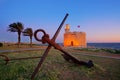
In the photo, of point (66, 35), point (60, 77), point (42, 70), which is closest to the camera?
point (60, 77)

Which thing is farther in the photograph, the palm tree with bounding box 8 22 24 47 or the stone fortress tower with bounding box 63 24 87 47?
the stone fortress tower with bounding box 63 24 87 47

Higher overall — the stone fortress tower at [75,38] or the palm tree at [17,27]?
the palm tree at [17,27]

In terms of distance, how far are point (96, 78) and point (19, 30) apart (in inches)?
1225

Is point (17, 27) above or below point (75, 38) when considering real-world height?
above

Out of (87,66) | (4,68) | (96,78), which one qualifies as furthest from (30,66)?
Answer: (96,78)

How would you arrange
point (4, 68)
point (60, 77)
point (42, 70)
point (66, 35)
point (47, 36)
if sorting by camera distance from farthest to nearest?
point (66, 35)
point (4, 68)
point (42, 70)
point (60, 77)
point (47, 36)

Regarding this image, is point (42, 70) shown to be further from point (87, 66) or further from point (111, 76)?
point (111, 76)

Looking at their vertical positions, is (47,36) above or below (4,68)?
above

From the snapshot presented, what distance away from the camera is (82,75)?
19.5 feet

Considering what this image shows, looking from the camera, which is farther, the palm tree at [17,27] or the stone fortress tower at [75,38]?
the stone fortress tower at [75,38]

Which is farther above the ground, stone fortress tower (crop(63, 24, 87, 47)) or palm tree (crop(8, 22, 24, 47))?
palm tree (crop(8, 22, 24, 47))

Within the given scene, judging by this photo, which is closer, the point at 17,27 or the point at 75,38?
the point at 17,27

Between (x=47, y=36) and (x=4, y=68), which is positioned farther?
(x=4, y=68)

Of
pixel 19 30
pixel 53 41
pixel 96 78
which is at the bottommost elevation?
pixel 96 78
